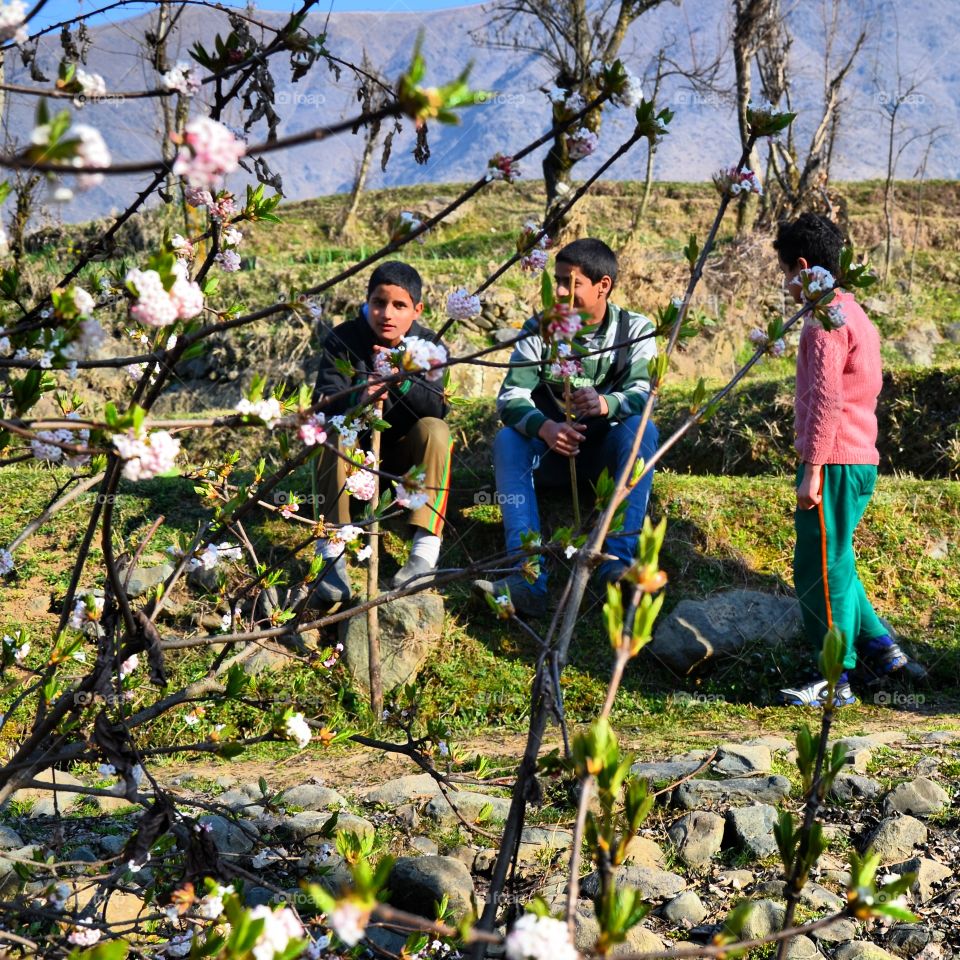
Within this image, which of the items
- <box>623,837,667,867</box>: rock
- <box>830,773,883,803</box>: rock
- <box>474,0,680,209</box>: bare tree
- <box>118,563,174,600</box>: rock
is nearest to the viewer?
<box>623,837,667,867</box>: rock

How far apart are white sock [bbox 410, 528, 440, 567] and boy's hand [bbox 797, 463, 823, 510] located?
5.20 ft

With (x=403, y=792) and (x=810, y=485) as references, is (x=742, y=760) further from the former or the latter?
(x=810, y=485)

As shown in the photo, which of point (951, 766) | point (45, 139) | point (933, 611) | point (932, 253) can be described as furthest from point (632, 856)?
point (932, 253)

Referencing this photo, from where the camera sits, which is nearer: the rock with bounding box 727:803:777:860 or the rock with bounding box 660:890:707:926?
the rock with bounding box 660:890:707:926

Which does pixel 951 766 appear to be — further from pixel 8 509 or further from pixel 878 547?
pixel 8 509

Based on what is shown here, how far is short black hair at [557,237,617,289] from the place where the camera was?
469 cm

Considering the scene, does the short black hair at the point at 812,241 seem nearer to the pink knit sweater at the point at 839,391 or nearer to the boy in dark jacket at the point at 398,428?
the pink knit sweater at the point at 839,391

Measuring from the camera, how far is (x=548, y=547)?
194 cm

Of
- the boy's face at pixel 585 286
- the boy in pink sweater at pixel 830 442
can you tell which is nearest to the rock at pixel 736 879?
the boy in pink sweater at pixel 830 442

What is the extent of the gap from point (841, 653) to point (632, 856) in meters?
1.44

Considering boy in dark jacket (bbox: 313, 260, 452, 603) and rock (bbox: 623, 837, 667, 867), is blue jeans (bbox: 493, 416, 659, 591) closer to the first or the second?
boy in dark jacket (bbox: 313, 260, 452, 603)

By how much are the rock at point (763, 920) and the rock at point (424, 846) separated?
0.82 metres

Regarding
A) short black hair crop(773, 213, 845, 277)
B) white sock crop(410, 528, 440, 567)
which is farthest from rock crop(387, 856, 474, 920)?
short black hair crop(773, 213, 845, 277)

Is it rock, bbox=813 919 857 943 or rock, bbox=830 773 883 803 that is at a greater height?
rock, bbox=830 773 883 803
